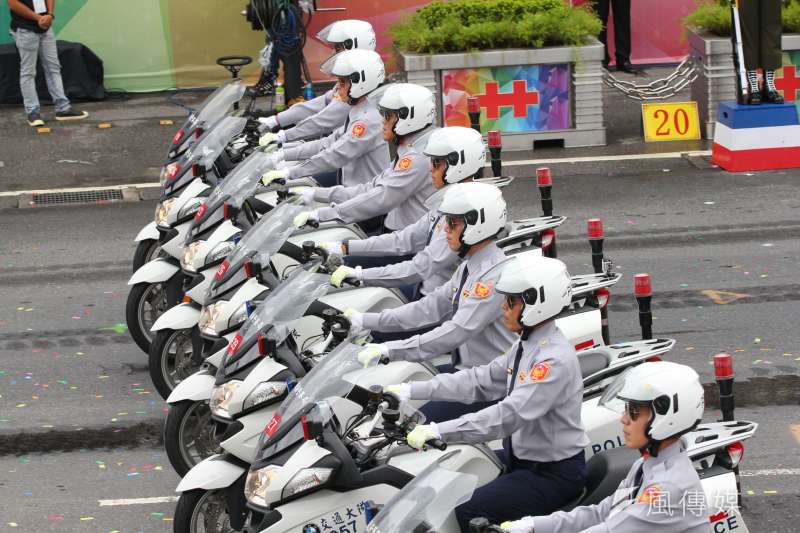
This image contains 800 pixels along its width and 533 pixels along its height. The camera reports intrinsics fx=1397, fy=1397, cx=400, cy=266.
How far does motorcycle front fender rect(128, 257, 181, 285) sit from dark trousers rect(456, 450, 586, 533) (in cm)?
433

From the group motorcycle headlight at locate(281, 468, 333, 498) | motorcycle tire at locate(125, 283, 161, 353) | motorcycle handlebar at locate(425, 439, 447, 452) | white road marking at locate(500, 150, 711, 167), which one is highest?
motorcycle handlebar at locate(425, 439, 447, 452)

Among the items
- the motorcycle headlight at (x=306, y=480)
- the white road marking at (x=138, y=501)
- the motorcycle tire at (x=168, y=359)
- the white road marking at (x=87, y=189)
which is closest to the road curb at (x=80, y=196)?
the white road marking at (x=87, y=189)

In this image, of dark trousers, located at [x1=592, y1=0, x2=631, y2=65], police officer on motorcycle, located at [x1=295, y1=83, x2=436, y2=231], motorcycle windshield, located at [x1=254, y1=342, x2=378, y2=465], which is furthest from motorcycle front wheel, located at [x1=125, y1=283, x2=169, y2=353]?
dark trousers, located at [x1=592, y1=0, x2=631, y2=65]

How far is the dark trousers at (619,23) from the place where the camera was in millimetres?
19297

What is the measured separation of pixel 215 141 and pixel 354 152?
42.9 inches

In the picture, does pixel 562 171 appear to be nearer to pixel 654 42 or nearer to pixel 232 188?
pixel 654 42

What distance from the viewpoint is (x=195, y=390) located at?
8.05 metres

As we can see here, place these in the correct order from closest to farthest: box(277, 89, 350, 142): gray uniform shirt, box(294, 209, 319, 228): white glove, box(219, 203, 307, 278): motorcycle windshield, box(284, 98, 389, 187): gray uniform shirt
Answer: box(219, 203, 307, 278): motorcycle windshield
box(294, 209, 319, 228): white glove
box(284, 98, 389, 187): gray uniform shirt
box(277, 89, 350, 142): gray uniform shirt

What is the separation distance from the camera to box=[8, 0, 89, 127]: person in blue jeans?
17.6 metres

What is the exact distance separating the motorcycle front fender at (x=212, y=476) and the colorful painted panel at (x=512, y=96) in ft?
31.0

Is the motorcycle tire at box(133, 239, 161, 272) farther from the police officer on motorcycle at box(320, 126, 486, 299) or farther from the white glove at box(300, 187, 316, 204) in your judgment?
the police officer on motorcycle at box(320, 126, 486, 299)

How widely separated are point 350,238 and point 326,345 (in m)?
2.10

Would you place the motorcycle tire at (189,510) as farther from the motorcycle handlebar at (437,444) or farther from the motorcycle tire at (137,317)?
the motorcycle tire at (137,317)

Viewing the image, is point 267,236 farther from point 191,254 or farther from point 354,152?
point 354,152
